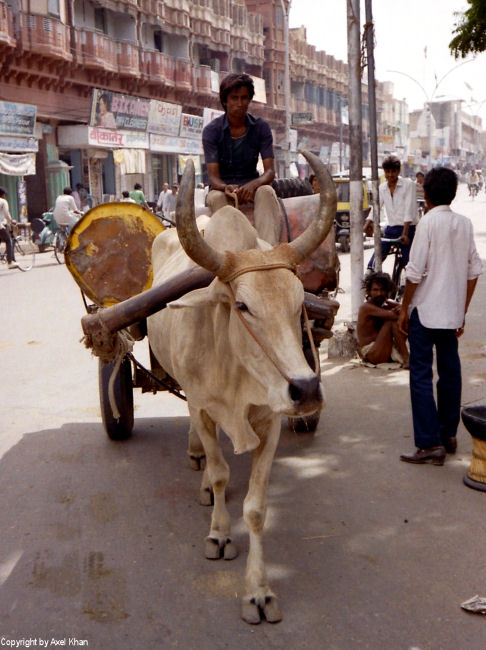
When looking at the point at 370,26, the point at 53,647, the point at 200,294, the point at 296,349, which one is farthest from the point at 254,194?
the point at 370,26

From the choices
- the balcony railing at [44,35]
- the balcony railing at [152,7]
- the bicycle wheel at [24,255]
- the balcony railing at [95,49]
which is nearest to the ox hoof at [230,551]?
the bicycle wheel at [24,255]

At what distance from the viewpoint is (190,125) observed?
1448 inches

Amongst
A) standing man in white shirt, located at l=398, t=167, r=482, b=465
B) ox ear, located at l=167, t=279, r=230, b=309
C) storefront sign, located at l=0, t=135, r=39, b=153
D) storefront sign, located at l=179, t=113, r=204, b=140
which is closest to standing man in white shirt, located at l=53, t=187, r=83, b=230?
storefront sign, located at l=0, t=135, r=39, b=153

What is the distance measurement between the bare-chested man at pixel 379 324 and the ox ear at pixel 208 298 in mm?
4276

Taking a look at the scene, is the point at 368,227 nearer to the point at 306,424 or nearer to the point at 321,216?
the point at 306,424

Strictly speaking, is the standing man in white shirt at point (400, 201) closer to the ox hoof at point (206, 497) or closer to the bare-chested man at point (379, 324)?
the bare-chested man at point (379, 324)

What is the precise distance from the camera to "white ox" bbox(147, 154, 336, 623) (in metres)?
3.03

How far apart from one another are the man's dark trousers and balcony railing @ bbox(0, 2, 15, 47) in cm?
2199

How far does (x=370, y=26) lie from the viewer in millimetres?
8578

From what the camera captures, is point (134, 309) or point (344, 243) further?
point (344, 243)

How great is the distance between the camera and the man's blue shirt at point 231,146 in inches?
210

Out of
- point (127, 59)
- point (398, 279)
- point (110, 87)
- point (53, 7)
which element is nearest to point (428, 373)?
point (398, 279)

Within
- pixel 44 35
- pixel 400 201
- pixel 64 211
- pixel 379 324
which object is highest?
pixel 44 35

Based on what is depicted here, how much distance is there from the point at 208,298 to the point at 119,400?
2244 millimetres
